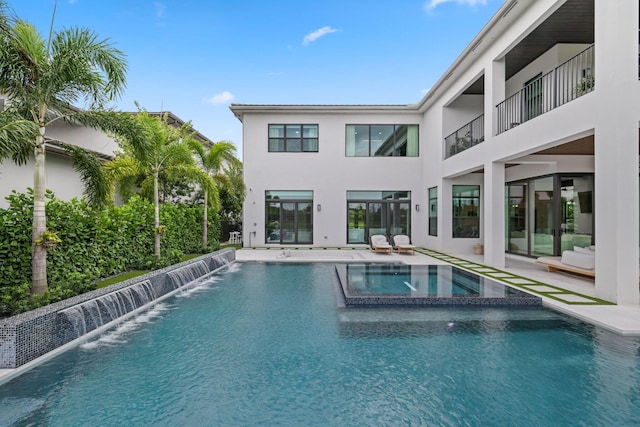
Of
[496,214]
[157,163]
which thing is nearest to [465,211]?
[496,214]

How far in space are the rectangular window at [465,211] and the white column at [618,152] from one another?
826cm

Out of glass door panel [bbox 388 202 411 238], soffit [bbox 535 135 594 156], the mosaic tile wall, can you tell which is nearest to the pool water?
the mosaic tile wall

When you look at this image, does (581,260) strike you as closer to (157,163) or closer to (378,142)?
(378,142)

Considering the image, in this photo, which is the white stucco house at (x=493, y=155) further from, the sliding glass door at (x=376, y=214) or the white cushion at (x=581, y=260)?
the white cushion at (x=581, y=260)

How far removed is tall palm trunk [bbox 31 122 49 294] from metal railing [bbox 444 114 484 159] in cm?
1290

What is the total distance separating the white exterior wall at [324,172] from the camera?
1716cm

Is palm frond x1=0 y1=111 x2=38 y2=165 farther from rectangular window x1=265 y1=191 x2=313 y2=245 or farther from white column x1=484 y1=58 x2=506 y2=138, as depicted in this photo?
rectangular window x1=265 y1=191 x2=313 y2=245

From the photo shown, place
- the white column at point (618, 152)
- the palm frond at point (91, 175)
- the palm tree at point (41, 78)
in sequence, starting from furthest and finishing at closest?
the palm frond at point (91, 175), the white column at point (618, 152), the palm tree at point (41, 78)

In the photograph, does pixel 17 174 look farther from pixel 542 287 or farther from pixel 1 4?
pixel 542 287

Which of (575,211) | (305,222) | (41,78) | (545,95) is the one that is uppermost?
(545,95)

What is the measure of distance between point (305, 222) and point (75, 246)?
11763 millimetres

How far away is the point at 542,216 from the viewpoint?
466 inches

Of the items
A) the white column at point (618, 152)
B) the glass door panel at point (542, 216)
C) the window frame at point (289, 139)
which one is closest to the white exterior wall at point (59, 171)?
the window frame at point (289, 139)

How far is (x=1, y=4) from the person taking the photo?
171 inches
